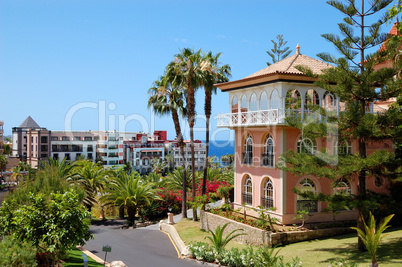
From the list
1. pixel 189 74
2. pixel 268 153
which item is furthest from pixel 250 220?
pixel 189 74

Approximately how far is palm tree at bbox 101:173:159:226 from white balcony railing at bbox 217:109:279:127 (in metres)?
8.74

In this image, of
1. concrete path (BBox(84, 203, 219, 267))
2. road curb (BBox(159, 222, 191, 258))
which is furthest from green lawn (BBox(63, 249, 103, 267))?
road curb (BBox(159, 222, 191, 258))

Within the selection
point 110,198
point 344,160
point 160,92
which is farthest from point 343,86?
point 110,198

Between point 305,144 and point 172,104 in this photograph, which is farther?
point 172,104

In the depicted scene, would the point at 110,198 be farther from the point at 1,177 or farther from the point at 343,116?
the point at 1,177

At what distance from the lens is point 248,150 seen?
22.4m

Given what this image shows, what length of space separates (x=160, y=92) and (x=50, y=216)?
16.3 metres

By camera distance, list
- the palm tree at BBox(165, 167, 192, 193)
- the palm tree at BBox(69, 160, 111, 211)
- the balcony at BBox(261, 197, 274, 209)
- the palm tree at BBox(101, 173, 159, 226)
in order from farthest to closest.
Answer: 1. the palm tree at BBox(165, 167, 192, 193)
2. the palm tree at BBox(69, 160, 111, 211)
3. the palm tree at BBox(101, 173, 159, 226)
4. the balcony at BBox(261, 197, 274, 209)

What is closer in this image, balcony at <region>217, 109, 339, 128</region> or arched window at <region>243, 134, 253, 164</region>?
balcony at <region>217, 109, 339, 128</region>

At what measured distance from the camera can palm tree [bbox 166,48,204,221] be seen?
24.4m

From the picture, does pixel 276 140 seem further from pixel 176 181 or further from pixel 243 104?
pixel 176 181

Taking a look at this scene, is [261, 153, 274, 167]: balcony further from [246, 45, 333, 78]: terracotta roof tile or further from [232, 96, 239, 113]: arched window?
[246, 45, 333, 78]: terracotta roof tile

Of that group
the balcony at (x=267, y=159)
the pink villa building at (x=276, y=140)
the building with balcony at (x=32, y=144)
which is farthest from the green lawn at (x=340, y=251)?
the building with balcony at (x=32, y=144)

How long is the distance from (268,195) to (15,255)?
1295 cm
